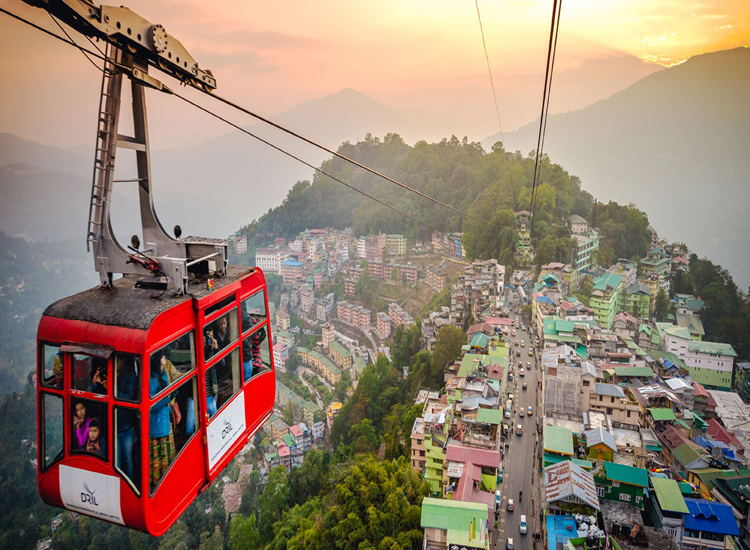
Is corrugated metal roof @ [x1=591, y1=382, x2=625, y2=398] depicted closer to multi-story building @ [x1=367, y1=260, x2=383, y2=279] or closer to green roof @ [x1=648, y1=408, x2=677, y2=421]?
green roof @ [x1=648, y1=408, x2=677, y2=421]

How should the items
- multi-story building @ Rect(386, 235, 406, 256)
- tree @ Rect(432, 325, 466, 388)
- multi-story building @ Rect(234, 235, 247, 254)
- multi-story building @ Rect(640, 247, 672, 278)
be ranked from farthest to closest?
multi-story building @ Rect(234, 235, 247, 254)
multi-story building @ Rect(386, 235, 406, 256)
multi-story building @ Rect(640, 247, 672, 278)
tree @ Rect(432, 325, 466, 388)

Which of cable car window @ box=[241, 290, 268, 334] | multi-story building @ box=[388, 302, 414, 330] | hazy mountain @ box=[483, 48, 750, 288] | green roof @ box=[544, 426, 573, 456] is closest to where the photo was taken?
cable car window @ box=[241, 290, 268, 334]

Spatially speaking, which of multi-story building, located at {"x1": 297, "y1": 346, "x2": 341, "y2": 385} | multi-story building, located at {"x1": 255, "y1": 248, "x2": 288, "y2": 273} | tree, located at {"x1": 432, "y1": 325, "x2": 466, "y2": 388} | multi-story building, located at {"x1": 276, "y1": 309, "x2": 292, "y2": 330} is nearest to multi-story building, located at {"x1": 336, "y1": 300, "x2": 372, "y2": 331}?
multi-story building, located at {"x1": 297, "y1": 346, "x2": 341, "y2": 385}

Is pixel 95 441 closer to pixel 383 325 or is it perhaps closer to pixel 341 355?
pixel 341 355

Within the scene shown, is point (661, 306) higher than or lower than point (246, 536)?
higher

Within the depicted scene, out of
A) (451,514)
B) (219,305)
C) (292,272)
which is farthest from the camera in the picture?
(292,272)

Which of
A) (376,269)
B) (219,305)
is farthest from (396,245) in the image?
(219,305)
